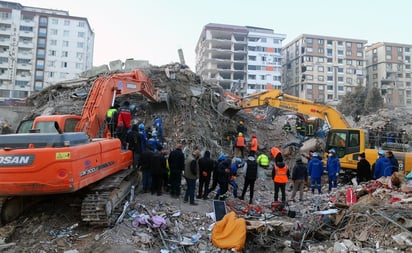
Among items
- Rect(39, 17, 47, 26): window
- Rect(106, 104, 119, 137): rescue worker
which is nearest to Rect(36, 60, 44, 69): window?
Rect(39, 17, 47, 26): window

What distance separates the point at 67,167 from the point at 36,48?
199ft

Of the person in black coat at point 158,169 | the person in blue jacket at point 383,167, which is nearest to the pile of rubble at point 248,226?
the person in black coat at point 158,169

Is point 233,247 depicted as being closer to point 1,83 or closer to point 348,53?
point 1,83

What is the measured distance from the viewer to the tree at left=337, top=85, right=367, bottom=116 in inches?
1870

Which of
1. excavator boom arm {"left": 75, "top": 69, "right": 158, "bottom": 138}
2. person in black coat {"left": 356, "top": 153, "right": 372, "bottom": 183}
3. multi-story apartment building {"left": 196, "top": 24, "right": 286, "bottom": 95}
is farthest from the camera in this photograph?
multi-story apartment building {"left": 196, "top": 24, "right": 286, "bottom": 95}

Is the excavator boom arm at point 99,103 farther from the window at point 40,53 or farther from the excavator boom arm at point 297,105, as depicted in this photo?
the window at point 40,53

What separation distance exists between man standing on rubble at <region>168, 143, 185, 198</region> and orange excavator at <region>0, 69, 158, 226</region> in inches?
43.6

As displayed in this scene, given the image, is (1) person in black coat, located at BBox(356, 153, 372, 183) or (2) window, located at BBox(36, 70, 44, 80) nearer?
(1) person in black coat, located at BBox(356, 153, 372, 183)

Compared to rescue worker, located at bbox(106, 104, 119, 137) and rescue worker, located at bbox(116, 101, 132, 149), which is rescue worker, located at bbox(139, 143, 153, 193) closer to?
rescue worker, located at bbox(116, 101, 132, 149)

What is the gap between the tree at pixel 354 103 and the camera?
47.5m

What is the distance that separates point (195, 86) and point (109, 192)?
10990 mm

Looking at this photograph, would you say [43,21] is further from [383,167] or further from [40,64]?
[383,167]

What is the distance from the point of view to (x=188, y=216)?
8148mm

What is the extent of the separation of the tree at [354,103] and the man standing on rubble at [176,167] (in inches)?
1704
